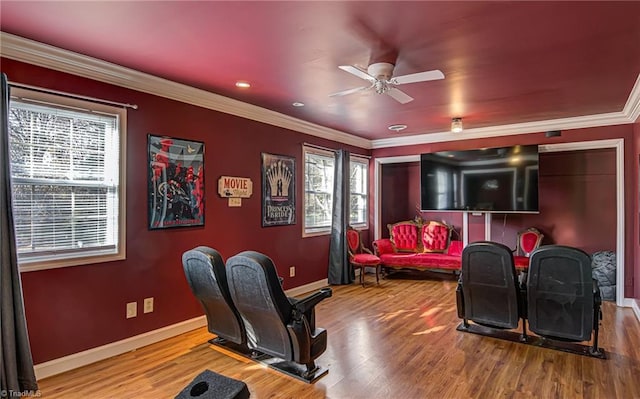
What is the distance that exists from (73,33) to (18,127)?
2.88 feet

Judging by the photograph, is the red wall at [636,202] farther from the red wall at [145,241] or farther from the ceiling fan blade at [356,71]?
the red wall at [145,241]

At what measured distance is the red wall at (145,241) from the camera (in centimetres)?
298

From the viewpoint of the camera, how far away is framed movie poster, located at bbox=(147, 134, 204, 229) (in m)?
3.68

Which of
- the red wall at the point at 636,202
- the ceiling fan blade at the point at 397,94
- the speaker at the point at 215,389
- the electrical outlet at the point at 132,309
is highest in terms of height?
the ceiling fan blade at the point at 397,94

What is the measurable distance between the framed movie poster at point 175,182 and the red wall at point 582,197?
409 centimetres

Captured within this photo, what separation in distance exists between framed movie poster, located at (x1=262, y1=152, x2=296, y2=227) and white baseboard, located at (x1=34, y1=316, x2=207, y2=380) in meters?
1.60

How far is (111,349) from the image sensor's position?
3.33 m

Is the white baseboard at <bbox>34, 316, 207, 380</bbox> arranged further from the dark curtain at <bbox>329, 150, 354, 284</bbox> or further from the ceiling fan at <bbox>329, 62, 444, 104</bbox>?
the ceiling fan at <bbox>329, 62, 444, 104</bbox>

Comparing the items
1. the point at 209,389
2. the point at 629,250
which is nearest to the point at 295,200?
the point at 209,389

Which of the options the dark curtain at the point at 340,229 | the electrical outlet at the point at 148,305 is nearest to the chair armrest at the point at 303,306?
the electrical outlet at the point at 148,305

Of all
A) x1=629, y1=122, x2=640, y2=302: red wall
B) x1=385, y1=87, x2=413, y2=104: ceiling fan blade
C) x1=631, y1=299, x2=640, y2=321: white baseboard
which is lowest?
x1=631, y1=299, x2=640, y2=321: white baseboard

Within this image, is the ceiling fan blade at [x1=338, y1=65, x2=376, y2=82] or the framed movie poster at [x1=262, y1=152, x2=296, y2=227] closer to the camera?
the ceiling fan blade at [x1=338, y1=65, x2=376, y2=82]

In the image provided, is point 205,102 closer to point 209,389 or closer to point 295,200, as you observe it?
point 295,200

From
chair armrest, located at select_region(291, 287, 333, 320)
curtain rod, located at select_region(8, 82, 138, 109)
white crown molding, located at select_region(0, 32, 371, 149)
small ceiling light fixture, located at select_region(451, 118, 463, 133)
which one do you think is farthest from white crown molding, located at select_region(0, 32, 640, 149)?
chair armrest, located at select_region(291, 287, 333, 320)
